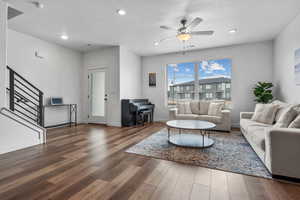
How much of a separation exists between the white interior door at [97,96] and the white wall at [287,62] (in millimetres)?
5339

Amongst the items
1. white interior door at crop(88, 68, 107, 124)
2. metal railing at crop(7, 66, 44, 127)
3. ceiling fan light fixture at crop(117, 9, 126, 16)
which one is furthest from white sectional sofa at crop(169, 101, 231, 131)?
metal railing at crop(7, 66, 44, 127)

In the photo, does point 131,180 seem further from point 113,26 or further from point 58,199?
point 113,26

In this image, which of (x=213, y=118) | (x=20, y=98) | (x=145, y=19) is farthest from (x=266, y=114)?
(x=20, y=98)

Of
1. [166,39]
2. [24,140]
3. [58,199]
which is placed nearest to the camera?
[58,199]

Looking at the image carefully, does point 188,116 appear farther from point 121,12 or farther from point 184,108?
point 121,12

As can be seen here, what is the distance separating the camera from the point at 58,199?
4.53 feet

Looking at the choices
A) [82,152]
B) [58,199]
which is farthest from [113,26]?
[58,199]

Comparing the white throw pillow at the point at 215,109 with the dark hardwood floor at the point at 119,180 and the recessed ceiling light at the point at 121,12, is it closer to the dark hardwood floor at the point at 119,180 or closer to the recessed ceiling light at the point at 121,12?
the dark hardwood floor at the point at 119,180

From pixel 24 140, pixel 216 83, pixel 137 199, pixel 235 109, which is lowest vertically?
pixel 137 199

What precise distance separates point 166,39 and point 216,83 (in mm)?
2471

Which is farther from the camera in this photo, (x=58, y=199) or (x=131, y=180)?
(x=131, y=180)

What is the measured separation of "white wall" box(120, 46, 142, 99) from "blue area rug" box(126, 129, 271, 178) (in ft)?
8.22

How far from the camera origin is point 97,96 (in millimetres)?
5488

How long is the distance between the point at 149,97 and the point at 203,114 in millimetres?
2372
